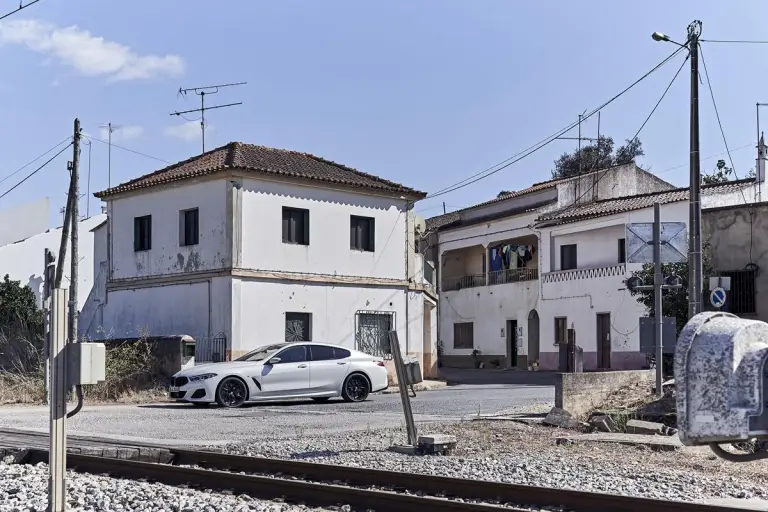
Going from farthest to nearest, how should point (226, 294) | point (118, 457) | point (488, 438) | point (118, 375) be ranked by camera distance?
point (226, 294) → point (118, 375) → point (488, 438) → point (118, 457)

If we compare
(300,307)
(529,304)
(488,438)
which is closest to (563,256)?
(529,304)

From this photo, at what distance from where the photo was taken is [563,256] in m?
44.9

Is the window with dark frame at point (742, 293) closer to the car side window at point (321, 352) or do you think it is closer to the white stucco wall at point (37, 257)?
the car side window at point (321, 352)

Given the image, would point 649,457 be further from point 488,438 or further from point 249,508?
A: point 249,508

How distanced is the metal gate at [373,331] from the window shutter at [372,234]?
80.8 inches

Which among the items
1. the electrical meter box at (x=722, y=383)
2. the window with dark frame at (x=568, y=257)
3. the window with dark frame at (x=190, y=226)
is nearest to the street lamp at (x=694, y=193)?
the window with dark frame at (x=190, y=226)

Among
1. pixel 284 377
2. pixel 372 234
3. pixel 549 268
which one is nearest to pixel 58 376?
pixel 284 377

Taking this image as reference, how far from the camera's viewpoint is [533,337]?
4703 cm

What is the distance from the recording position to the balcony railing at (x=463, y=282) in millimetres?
50844

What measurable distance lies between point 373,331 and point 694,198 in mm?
13419

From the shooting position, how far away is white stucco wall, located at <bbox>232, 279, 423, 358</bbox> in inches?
1126

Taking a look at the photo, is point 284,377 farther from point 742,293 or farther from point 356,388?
point 742,293

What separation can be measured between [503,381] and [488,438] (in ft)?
66.9

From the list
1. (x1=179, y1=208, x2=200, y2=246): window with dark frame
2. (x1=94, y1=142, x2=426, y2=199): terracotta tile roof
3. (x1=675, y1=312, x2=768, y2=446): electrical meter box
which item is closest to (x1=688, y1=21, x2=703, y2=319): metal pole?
(x1=94, y1=142, x2=426, y2=199): terracotta tile roof
